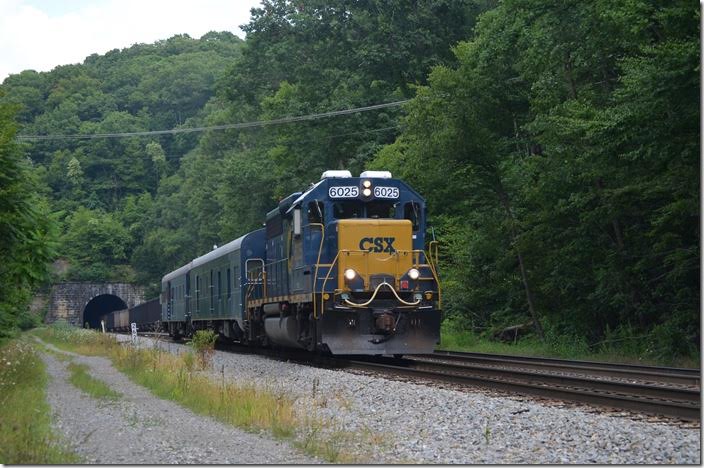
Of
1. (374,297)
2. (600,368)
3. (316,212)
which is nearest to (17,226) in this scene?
(316,212)

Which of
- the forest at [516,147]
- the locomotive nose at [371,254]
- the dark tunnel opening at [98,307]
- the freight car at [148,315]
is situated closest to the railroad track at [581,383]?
the locomotive nose at [371,254]

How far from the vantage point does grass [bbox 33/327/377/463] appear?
31.5ft

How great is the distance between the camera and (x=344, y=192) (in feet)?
63.8

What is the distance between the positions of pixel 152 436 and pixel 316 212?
9.90 metres

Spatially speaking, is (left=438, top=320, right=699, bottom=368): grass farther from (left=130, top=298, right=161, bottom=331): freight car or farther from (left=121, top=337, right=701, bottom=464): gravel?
(left=130, top=298, right=161, bottom=331): freight car

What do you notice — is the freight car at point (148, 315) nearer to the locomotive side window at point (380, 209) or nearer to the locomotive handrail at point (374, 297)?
the locomotive side window at point (380, 209)

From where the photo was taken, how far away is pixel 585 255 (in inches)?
929

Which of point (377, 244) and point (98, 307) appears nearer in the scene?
point (377, 244)

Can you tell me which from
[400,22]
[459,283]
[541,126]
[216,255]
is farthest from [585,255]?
[400,22]

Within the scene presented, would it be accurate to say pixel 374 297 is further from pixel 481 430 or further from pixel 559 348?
pixel 481 430

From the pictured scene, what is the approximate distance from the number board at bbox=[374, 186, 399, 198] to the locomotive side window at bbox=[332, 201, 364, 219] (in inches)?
16.5

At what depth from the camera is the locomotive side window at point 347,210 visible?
767 inches

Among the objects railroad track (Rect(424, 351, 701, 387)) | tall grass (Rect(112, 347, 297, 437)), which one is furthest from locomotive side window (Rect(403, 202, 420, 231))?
tall grass (Rect(112, 347, 297, 437))

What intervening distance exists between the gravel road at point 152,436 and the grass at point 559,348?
36.9 feet
